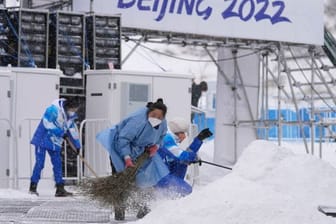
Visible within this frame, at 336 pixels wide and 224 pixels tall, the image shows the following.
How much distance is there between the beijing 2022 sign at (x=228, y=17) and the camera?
63.4ft

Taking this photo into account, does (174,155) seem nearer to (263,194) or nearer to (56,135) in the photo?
(263,194)

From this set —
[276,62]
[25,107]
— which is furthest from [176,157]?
[276,62]

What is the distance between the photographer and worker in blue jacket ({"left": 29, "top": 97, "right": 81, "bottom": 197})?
47.5ft

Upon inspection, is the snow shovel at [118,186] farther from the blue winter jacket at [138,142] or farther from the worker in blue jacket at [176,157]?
the worker in blue jacket at [176,157]

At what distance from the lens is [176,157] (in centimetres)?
1134

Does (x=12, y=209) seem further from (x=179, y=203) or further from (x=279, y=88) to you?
(x=279, y=88)

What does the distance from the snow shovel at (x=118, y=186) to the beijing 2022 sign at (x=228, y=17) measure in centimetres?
893

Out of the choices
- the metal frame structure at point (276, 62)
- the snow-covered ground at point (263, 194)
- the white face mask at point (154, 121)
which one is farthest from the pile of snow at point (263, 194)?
the metal frame structure at point (276, 62)

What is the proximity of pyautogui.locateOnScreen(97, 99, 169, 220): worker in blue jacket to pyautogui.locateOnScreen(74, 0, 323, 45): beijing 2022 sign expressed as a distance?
8.74m

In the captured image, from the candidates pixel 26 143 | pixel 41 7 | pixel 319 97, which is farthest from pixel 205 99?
pixel 26 143

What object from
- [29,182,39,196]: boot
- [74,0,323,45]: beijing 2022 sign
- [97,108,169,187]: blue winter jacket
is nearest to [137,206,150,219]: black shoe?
[97,108,169,187]: blue winter jacket

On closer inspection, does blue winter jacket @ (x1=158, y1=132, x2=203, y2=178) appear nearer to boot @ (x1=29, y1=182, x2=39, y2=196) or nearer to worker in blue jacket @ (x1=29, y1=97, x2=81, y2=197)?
worker in blue jacket @ (x1=29, y1=97, x2=81, y2=197)

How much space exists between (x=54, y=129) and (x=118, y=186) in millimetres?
4268

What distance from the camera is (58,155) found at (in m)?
14.7
